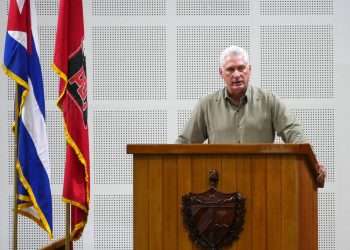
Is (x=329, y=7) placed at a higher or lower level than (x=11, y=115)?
higher

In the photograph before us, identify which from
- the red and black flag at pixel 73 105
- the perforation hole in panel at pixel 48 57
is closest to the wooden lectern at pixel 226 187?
the red and black flag at pixel 73 105

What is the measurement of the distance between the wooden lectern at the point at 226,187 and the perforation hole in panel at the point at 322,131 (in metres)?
3.34

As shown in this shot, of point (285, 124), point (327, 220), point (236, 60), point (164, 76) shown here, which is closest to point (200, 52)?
point (164, 76)

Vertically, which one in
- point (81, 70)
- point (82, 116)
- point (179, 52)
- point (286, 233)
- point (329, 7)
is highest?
point (329, 7)

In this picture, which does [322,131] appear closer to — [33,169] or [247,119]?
[247,119]

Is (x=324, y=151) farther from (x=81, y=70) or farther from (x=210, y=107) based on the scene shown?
(x=81, y=70)

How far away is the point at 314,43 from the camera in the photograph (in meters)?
7.15

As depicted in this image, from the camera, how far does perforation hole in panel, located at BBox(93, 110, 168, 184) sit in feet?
23.5

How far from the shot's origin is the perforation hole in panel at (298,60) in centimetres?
713

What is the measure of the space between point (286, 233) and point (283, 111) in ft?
4.40

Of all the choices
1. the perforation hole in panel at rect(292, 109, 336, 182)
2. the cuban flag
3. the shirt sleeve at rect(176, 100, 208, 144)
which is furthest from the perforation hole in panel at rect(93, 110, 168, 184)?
the cuban flag

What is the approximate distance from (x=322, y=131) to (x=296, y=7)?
4.38 feet

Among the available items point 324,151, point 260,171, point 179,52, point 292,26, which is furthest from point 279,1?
point 260,171

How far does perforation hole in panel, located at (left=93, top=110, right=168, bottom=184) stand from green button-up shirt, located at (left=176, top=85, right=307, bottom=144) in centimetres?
210
